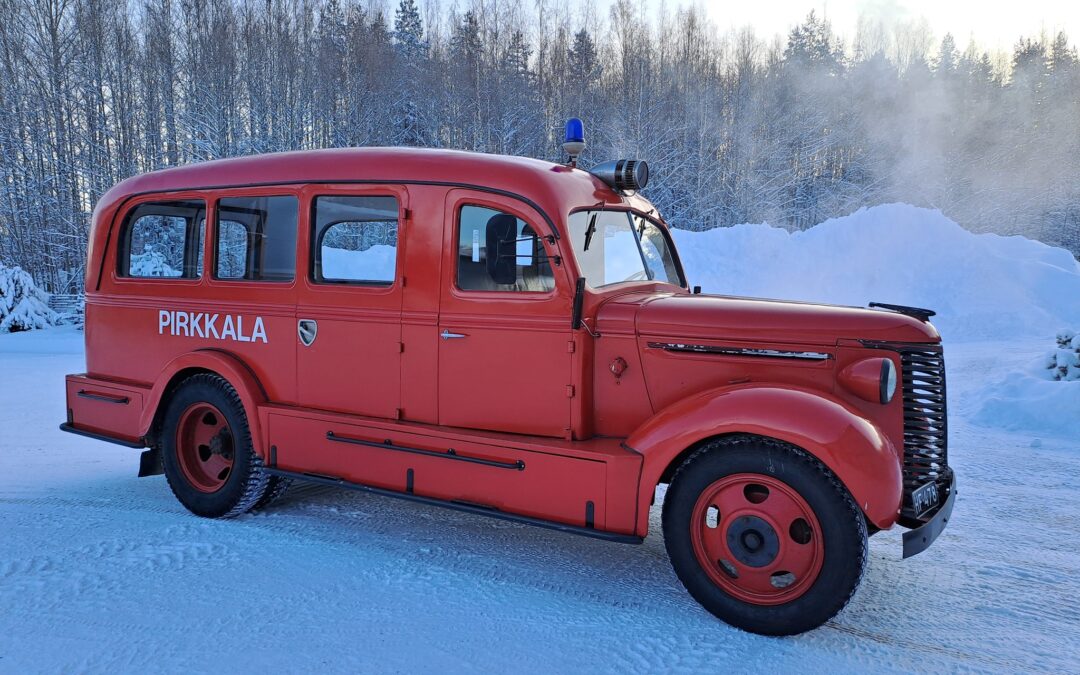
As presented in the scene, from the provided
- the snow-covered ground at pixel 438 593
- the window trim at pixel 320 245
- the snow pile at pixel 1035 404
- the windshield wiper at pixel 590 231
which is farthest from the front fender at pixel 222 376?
the snow pile at pixel 1035 404

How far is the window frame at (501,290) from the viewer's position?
3824mm

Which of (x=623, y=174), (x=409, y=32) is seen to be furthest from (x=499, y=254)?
(x=409, y=32)

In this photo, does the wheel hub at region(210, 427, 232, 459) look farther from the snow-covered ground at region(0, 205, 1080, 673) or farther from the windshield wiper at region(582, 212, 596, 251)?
the windshield wiper at region(582, 212, 596, 251)

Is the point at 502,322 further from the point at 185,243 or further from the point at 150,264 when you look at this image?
the point at 150,264

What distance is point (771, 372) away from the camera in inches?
138

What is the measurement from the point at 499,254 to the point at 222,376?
228 cm

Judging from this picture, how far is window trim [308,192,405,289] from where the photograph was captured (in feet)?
14.0

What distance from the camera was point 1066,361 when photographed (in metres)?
7.76

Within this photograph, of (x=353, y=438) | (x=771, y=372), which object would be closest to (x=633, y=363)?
(x=771, y=372)

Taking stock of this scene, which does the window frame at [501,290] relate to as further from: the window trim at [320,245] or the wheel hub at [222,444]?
the wheel hub at [222,444]

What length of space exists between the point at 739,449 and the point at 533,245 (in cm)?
153

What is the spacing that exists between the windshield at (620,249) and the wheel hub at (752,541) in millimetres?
1466

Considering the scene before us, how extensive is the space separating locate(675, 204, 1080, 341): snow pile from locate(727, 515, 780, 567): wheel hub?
11.8 m

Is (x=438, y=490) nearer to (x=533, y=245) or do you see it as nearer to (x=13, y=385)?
(x=533, y=245)
